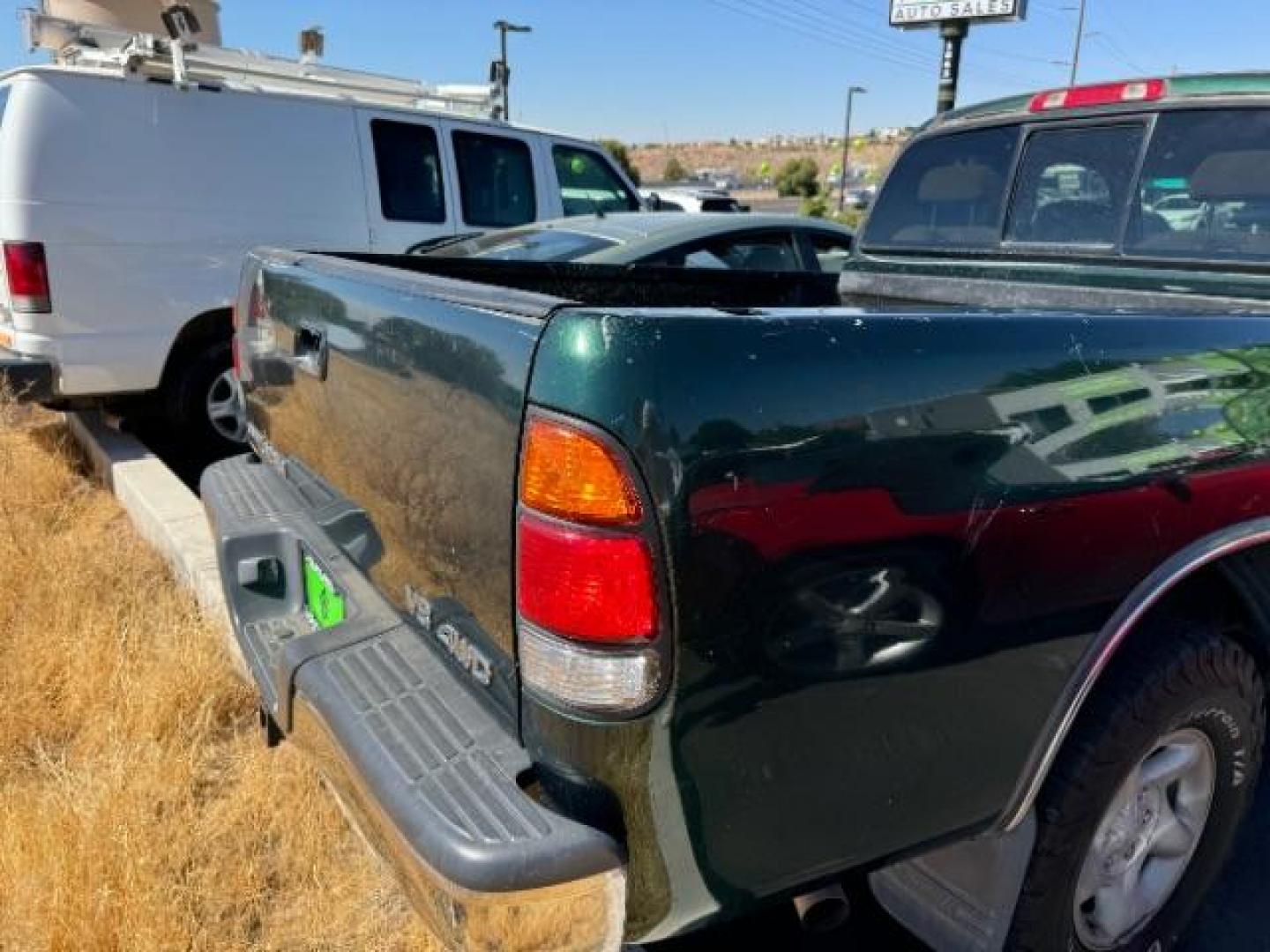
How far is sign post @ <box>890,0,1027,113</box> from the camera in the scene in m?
10.0

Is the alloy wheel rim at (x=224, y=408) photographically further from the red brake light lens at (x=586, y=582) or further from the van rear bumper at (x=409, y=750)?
the red brake light lens at (x=586, y=582)

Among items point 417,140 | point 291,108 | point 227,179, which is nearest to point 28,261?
point 227,179

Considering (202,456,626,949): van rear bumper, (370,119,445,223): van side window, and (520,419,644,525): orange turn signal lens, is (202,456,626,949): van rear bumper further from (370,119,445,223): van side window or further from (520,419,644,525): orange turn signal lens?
(370,119,445,223): van side window

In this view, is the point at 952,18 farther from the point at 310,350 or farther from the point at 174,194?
the point at 310,350

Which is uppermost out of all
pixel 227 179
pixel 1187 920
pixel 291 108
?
pixel 291 108

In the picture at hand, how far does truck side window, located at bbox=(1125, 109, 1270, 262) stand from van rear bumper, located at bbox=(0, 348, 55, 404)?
5.27m

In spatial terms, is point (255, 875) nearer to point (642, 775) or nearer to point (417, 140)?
point (642, 775)

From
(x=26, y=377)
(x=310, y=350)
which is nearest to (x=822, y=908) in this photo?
(x=310, y=350)

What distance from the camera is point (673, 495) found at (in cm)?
134

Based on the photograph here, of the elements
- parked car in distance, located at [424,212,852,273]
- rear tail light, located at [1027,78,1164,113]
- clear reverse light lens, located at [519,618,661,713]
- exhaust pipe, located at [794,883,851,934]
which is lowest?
exhaust pipe, located at [794,883,851,934]

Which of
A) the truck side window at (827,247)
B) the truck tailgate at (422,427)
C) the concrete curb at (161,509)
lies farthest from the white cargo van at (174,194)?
the truck tailgate at (422,427)

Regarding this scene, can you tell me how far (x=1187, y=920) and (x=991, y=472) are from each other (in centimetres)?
165

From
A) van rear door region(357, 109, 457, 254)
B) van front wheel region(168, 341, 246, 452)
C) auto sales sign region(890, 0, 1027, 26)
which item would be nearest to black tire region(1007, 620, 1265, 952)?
van front wheel region(168, 341, 246, 452)

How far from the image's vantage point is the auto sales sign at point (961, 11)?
32.8 feet
